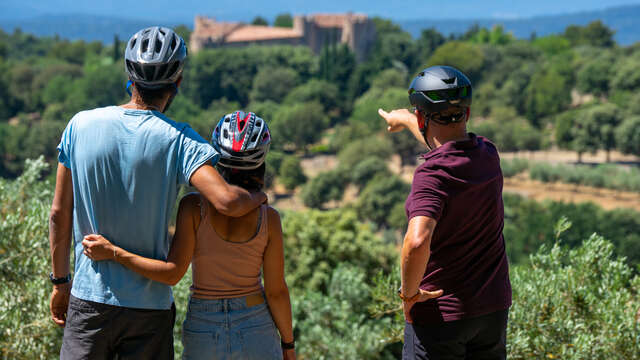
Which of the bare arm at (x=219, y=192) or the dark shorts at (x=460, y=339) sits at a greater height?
the bare arm at (x=219, y=192)

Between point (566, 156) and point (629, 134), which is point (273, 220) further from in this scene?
point (566, 156)

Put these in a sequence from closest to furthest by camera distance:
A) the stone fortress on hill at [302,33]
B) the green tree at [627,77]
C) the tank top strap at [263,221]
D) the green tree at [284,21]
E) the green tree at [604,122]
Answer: the tank top strap at [263,221], the green tree at [604,122], the green tree at [627,77], the stone fortress on hill at [302,33], the green tree at [284,21]

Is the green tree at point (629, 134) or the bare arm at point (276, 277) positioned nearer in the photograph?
the bare arm at point (276, 277)

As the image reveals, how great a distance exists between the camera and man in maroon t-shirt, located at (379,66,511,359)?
253 cm

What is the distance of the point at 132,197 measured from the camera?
2455 millimetres

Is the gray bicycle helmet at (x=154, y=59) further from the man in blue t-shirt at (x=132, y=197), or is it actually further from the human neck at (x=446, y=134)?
the human neck at (x=446, y=134)

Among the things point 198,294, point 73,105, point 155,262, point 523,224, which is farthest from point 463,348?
point 73,105

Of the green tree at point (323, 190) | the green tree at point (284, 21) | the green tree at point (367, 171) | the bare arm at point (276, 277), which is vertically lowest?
the green tree at point (323, 190)

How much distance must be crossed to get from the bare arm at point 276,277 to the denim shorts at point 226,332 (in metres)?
0.07

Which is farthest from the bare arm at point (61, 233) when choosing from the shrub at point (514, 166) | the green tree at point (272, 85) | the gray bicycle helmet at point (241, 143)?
the green tree at point (272, 85)

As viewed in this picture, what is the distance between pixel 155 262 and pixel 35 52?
16192 cm

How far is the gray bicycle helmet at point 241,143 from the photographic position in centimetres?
262

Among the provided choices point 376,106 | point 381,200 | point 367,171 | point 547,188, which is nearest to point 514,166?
point 547,188

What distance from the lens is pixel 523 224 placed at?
41031mm
